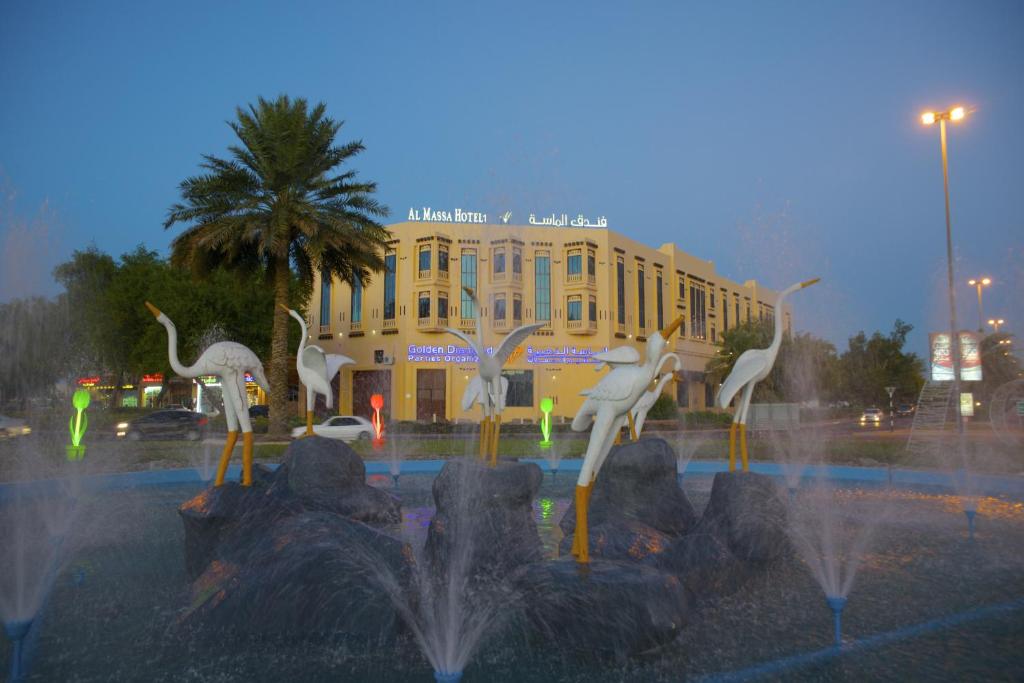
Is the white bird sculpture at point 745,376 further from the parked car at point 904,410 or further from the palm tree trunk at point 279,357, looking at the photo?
the parked car at point 904,410

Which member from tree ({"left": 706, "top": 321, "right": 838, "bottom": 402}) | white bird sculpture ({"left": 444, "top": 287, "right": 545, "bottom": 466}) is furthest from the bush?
white bird sculpture ({"left": 444, "top": 287, "right": 545, "bottom": 466})

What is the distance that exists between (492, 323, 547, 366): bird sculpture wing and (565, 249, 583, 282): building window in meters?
29.2

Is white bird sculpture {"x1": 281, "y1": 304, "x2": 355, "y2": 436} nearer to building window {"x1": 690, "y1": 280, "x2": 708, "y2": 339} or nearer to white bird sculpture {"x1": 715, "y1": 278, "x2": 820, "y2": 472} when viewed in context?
white bird sculpture {"x1": 715, "y1": 278, "x2": 820, "y2": 472}

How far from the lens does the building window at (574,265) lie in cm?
3841

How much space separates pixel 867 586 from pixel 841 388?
50.2m

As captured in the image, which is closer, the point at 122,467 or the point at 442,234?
the point at 122,467

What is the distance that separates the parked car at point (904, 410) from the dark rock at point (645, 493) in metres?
47.7

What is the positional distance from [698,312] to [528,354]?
17.3 metres

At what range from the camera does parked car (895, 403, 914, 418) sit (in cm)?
5034

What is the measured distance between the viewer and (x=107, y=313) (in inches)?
1296

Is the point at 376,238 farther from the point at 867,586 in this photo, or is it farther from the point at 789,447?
the point at 867,586

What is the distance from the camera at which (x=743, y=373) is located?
10.0 m

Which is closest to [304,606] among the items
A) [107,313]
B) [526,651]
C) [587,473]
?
[526,651]

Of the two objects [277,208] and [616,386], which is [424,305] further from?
[616,386]
